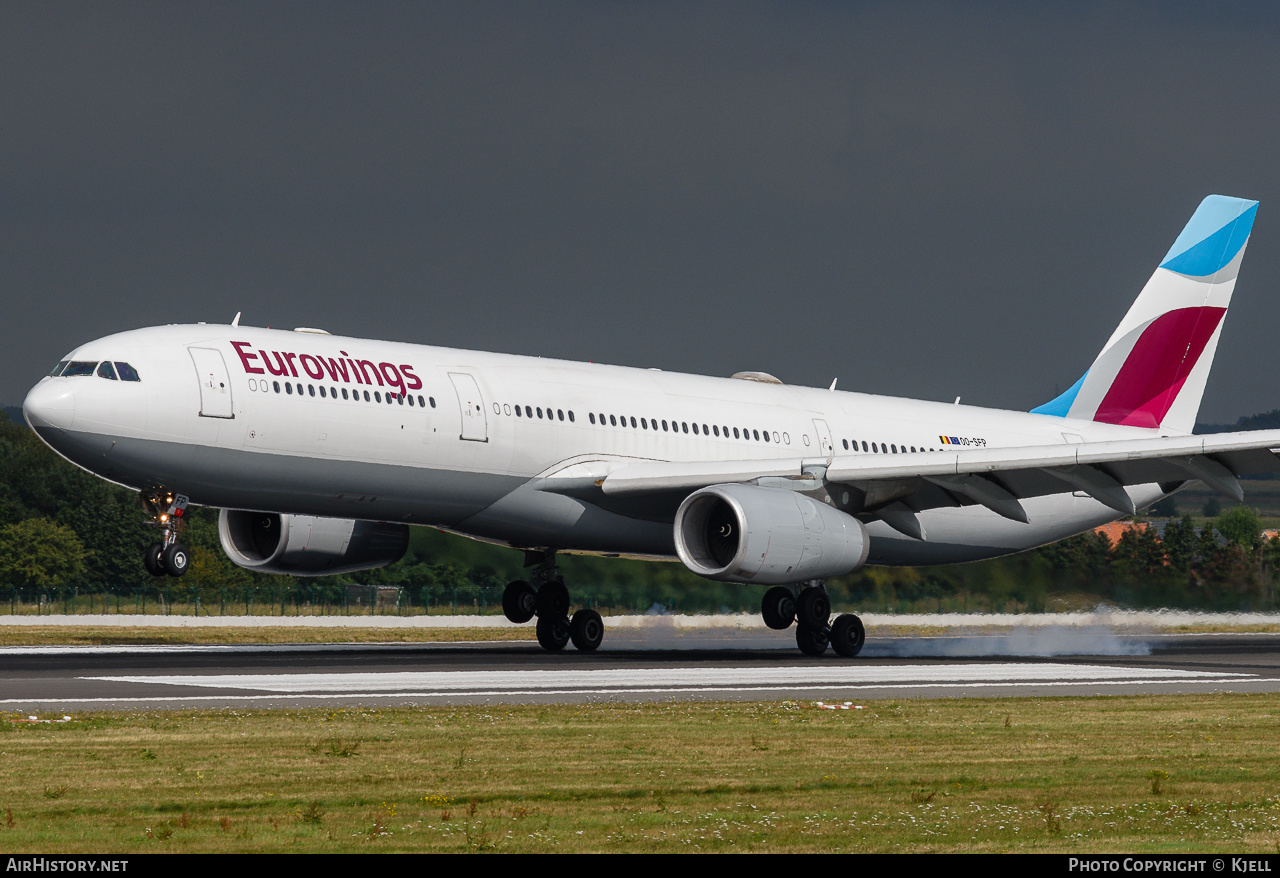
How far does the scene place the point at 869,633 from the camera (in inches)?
1911

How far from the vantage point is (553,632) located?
102 feet

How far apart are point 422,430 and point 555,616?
647 centimetres

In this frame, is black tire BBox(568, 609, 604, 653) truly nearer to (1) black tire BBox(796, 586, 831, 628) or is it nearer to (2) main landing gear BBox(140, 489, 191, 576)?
(1) black tire BBox(796, 586, 831, 628)

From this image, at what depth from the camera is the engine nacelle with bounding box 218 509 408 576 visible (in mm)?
29344

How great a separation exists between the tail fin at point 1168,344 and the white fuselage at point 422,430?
21.7 ft

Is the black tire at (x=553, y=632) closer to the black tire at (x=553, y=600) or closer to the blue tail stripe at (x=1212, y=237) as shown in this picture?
the black tire at (x=553, y=600)

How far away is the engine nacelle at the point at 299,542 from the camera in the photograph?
29.3 meters

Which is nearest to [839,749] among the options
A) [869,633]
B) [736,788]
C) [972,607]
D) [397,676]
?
[736,788]

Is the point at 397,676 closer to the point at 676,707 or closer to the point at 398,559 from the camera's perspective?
the point at 676,707

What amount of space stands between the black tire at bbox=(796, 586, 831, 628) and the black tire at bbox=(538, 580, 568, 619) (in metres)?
4.71

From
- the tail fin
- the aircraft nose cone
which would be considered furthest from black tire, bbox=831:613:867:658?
the aircraft nose cone

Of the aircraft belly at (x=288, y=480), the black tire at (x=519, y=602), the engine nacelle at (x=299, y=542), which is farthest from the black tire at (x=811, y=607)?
the engine nacelle at (x=299, y=542)

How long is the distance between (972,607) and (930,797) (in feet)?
94.2

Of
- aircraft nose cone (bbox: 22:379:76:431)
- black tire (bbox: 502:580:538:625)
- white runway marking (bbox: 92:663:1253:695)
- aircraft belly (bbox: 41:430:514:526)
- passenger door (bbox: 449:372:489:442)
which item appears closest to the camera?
white runway marking (bbox: 92:663:1253:695)
